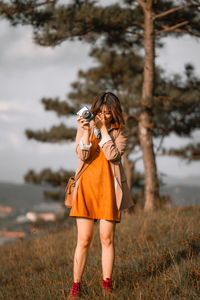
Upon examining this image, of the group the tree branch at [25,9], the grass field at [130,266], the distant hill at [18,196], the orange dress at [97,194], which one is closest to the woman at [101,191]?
the orange dress at [97,194]

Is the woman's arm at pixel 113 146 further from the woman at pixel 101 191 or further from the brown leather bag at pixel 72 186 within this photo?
the brown leather bag at pixel 72 186

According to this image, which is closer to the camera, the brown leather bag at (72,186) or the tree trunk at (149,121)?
the brown leather bag at (72,186)

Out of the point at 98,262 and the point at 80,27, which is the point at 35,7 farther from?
the point at 98,262

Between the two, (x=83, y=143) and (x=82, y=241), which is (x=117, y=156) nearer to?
(x=83, y=143)

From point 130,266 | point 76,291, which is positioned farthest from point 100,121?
point 130,266

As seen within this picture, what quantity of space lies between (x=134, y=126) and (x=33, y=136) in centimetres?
394

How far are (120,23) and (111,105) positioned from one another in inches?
254

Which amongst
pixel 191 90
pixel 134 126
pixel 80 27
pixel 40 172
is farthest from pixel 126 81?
pixel 40 172

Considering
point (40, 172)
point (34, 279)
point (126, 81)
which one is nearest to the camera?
point (34, 279)

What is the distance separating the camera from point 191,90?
9867 millimetres

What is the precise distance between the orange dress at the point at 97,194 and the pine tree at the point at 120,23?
545cm

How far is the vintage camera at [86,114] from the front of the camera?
8.89 feet

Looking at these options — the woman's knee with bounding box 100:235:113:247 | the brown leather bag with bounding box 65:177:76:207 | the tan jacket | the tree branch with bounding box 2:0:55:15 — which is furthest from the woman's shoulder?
the tree branch with bounding box 2:0:55:15

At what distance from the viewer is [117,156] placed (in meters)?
2.74
